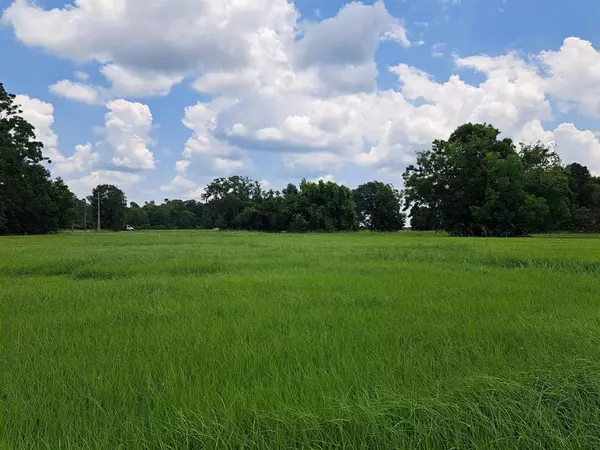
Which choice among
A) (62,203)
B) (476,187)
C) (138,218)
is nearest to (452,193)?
(476,187)

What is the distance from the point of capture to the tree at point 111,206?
96625 millimetres

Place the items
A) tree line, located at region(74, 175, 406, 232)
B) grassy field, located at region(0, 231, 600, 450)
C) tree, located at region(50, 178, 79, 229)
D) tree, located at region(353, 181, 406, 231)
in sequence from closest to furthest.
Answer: grassy field, located at region(0, 231, 600, 450)
tree, located at region(50, 178, 79, 229)
tree line, located at region(74, 175, 406, 232)
tree, located at region(353, 181, 406, 231)

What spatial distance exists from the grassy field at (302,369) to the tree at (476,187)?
3986 centimetres

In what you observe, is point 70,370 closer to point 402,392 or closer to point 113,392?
point 113,392

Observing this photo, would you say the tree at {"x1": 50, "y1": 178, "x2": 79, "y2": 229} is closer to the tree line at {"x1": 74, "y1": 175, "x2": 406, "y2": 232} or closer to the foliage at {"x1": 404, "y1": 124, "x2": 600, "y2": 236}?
the tree line at {"x1": 74, "y1": 175, "x2": 406, "y2": 232}

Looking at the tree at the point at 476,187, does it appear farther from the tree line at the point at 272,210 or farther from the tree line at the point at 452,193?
the tree line at the point at 272,210

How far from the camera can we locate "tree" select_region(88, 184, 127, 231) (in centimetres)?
9662

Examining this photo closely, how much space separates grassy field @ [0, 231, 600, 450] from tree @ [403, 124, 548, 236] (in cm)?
3986

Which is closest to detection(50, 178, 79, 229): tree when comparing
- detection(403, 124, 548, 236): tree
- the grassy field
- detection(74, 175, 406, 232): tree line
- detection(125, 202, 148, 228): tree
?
detection(74, 175, 406, 232): tree line

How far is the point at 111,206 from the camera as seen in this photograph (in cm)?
9712

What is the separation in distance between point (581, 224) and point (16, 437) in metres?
66.7

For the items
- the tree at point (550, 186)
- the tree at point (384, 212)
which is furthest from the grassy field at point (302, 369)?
Result: the tree at point (384, 212)

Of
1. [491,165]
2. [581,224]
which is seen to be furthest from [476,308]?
[581,224]

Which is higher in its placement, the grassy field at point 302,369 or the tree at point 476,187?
the tree at point 476,187
